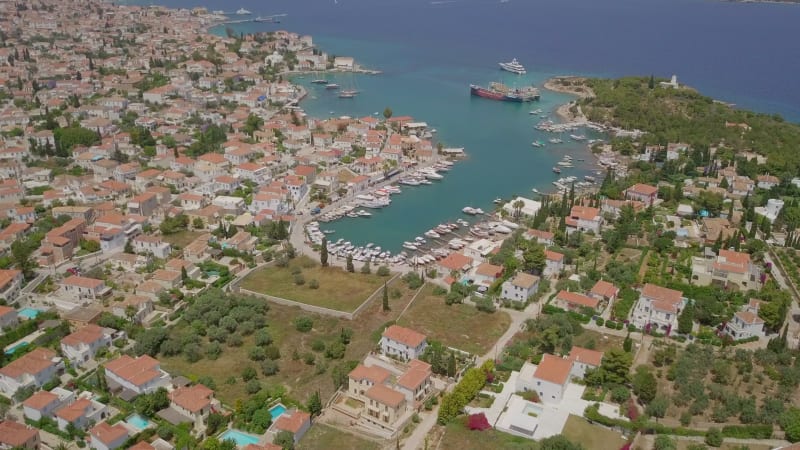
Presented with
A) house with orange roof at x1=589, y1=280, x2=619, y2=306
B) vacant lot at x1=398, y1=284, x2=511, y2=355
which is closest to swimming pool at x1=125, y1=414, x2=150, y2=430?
vacant lot at x1=398, y1=284, x2=511, y2=355

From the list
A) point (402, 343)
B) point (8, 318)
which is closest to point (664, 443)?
point (402, 343)

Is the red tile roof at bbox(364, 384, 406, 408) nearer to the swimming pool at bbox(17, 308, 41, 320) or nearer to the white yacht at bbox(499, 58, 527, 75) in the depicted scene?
the swimming pool at bbox(17, 308, 41, 320)

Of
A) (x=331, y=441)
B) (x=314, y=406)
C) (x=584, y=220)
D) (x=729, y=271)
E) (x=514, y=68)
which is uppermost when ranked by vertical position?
(x=514, y=68)

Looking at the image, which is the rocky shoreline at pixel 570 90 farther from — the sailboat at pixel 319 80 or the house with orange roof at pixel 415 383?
the house with orange roof at pixel 415 383

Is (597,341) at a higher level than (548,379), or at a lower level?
lower

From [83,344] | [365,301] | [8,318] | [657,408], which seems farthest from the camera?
[365,301]

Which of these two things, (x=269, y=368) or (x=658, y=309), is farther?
(x=658, y=309)

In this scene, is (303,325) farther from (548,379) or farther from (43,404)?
(548,379)
